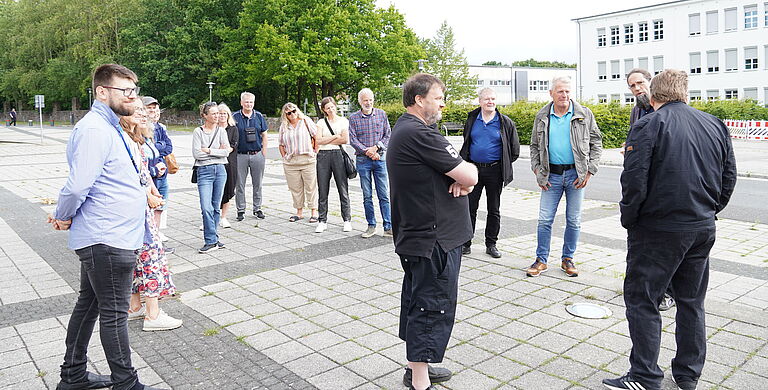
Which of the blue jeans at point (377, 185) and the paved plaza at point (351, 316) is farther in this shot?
the blue jeans at point (377, 185)

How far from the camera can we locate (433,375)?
3.98m

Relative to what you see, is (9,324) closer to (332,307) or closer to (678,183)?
(332,307)

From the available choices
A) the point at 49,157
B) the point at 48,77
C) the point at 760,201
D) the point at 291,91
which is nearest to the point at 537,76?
the point at 291,91

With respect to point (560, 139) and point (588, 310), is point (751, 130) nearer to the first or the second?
point (560, 139)

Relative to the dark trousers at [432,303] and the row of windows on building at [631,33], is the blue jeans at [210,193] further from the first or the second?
the row of windows on building at [631,33]

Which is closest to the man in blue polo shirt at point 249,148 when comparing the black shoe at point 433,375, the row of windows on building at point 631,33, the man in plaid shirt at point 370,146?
the man in plaid shirt at point 370,146

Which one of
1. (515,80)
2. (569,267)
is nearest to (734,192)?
(569,267)

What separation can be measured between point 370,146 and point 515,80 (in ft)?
272

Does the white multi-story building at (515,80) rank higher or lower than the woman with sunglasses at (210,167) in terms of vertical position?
higher

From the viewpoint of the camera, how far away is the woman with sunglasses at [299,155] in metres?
10.0

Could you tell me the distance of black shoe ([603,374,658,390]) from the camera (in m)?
3.71

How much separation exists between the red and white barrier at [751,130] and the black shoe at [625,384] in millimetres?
32121

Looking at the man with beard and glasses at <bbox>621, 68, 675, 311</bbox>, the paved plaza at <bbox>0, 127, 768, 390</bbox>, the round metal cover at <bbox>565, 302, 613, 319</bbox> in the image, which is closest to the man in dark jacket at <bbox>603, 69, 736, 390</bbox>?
the paved plaza at <bbox>0, 127, 768, 390</bbox>

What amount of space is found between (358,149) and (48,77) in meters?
72.0
